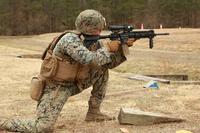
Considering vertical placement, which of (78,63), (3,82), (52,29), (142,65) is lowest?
(52,29)

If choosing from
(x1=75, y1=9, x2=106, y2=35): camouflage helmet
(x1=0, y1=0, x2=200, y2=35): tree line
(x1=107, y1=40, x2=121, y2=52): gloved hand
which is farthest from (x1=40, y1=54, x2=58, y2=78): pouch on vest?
(x1=0, y1=0, x2=200, y2=35): tree line

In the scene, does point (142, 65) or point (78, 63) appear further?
point (142, 65)

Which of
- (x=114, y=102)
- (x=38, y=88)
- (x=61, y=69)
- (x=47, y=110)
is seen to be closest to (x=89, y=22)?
(x=61, y=69)

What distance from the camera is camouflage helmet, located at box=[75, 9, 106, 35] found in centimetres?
596

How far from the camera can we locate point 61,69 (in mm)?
5980

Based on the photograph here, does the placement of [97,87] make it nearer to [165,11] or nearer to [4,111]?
[4,111]

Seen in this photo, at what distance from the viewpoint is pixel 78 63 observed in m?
5.98

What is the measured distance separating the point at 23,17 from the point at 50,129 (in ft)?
188

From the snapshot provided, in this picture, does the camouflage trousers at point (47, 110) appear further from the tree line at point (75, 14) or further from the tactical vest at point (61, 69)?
the tree line at point (75, 14)

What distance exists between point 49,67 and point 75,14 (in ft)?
180

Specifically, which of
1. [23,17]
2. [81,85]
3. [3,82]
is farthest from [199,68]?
[23,17]

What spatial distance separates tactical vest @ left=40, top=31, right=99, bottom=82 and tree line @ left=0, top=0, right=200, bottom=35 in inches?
2052

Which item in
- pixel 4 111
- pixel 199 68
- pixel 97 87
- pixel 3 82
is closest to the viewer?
pixel 97 87

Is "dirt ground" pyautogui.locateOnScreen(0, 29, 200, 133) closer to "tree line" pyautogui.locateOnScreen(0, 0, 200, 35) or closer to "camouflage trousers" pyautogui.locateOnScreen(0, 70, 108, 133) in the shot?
"camouflage trousers" pyautogui.locateOnScreen(0, 70, 108, 133)
